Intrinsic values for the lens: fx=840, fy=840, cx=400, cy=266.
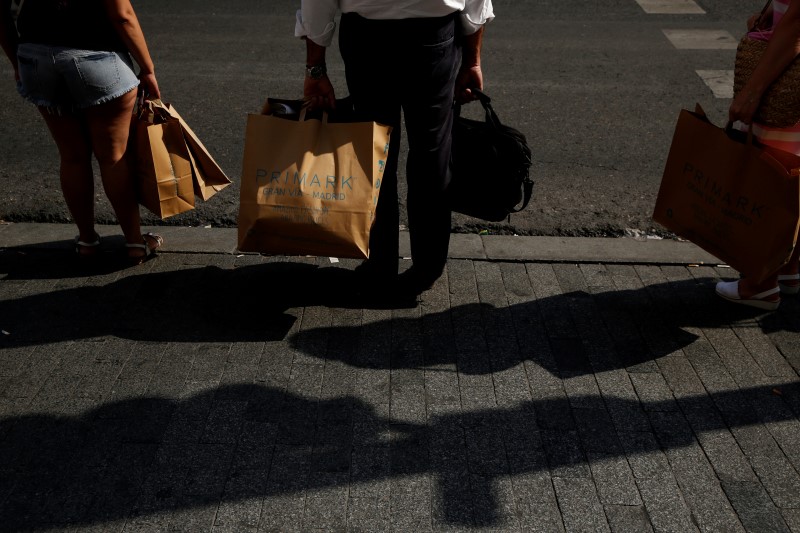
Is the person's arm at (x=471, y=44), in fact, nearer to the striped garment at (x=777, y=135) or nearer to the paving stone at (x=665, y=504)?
the striped garment at (x=777, y=135)

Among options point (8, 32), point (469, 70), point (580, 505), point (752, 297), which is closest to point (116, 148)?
point (8, 32)

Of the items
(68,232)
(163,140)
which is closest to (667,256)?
(163,140)

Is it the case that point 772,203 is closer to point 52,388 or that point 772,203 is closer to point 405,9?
point 405,9

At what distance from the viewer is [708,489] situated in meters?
3.01

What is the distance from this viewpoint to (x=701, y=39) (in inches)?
332

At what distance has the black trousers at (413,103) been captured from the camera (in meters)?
3.56

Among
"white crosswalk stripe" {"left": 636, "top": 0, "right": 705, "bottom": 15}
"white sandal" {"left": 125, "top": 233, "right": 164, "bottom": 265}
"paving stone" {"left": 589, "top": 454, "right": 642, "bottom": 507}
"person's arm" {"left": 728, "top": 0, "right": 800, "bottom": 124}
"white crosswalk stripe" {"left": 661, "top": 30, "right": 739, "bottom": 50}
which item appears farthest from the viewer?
"white crosswalk stripe" {"left": 636, "top": 0, "right": 705, "bottom": 15}

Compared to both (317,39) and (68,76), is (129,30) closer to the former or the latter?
(68,76)

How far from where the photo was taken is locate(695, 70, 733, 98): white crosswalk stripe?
23.2ft

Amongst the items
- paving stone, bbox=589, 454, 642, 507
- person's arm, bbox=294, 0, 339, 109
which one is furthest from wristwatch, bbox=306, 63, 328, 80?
paving stone, bbox=589, 454, 642, 507

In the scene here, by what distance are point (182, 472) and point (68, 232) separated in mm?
2247

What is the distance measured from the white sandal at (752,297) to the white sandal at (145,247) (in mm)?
2926

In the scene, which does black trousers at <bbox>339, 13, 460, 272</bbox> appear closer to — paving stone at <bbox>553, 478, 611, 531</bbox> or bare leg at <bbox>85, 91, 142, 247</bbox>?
bare leg at <bbox>85, 91, 142, 247</bbox>

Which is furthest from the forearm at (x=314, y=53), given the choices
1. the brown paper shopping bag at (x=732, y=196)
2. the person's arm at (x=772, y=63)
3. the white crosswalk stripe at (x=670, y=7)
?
the white crosswalk stripe at (x=670, y=7)
